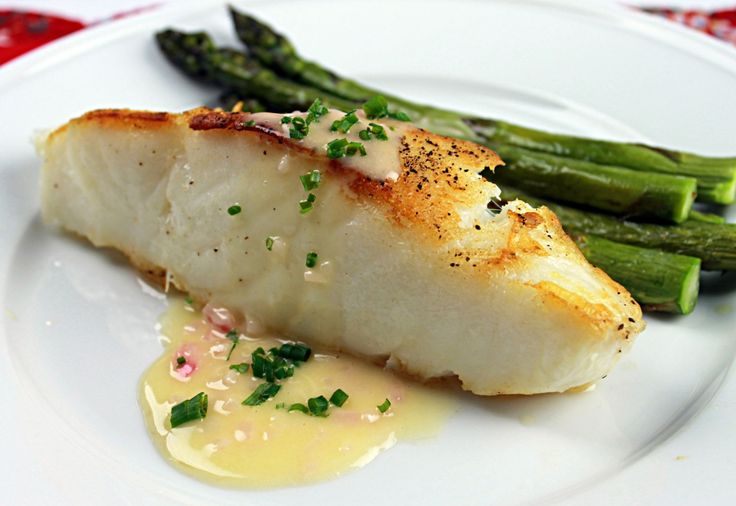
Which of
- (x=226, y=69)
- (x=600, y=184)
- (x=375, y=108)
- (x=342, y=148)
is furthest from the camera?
(x=226, y=69)

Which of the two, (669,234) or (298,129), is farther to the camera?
(669,234)

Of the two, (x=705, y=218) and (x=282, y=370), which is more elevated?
(x=705, y=218)

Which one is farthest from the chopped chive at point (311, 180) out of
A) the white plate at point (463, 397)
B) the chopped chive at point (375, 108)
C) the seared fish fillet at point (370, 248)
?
the white plate at point (463, 397)

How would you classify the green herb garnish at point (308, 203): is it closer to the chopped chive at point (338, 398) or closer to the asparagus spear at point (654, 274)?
the chopped chive at point (338, 398)

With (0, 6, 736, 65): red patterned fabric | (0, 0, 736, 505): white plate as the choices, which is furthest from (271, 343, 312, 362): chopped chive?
(0, 6, 736, 65): red patterned fabric

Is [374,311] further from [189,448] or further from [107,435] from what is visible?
[107,435]

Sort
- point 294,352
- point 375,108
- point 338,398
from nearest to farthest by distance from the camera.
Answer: point 338,398 < point 294,352 < point 375,108

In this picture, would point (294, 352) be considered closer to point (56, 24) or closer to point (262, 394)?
point (262, 394)

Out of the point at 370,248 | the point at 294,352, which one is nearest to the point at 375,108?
the point at 370,248
